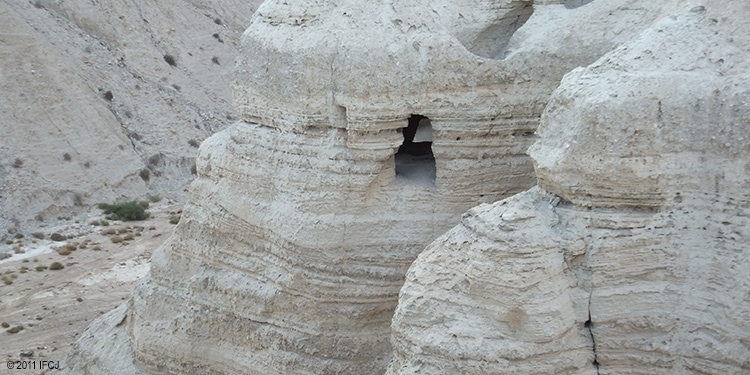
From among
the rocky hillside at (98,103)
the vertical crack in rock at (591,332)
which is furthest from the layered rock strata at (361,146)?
the rocky hillside at (98,103)

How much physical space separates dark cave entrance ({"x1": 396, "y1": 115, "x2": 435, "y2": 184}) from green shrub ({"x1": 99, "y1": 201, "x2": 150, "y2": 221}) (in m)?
14.7

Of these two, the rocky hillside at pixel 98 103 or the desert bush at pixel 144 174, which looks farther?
the desert bush at pixel 144 174

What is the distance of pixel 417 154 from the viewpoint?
14570mm

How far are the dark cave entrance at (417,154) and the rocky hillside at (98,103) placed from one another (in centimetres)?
1548

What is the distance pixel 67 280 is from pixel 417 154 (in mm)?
11949

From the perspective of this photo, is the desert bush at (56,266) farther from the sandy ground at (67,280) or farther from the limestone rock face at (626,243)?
the limestone rock face at (626,243)

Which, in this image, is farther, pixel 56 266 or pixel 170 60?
pixel 170 60

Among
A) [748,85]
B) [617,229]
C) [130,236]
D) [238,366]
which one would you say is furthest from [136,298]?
[130,236]

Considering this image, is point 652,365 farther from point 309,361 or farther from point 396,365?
point 309,361

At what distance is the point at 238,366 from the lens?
14125mm

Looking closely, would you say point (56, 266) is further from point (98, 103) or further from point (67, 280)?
point (98, 103)

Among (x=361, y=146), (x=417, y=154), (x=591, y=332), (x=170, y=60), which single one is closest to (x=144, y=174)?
(x=170, y=60)

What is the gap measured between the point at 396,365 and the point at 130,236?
55.8 ft

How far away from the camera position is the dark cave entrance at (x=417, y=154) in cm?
1355
